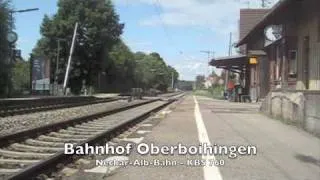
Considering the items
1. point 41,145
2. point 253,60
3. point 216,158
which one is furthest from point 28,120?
point 253,60

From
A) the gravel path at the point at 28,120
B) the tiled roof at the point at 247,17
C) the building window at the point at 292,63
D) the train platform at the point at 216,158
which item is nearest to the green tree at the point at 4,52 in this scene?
the gravel path at the point at 28,120

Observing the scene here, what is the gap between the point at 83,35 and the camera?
8469 cm

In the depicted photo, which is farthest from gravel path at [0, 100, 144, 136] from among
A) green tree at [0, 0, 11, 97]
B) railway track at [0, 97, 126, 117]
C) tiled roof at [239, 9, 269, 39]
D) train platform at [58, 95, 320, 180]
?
tiled roof at [239, 9, 269, 39]

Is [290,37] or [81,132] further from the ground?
[290,37]

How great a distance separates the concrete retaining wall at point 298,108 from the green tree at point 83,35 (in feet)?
193

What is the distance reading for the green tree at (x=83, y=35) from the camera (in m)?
83.8

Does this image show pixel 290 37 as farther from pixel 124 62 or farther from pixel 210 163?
pixel 124 62

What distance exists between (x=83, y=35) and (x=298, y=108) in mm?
66746

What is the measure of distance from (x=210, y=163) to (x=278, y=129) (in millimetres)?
8584

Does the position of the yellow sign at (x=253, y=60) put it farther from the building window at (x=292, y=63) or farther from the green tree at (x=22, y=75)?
the green tree at (x=22, y=75)

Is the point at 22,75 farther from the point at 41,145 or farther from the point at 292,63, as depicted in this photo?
the point at 41,145

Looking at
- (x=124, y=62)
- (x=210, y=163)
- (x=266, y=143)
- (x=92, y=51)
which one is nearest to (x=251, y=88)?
(x=92, y=51)

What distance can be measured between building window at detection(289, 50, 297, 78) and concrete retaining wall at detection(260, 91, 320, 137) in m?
4.88

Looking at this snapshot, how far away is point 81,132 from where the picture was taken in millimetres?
17484
